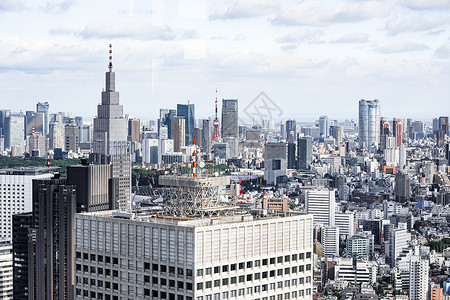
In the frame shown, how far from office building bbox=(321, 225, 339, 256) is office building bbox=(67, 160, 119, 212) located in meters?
10.9

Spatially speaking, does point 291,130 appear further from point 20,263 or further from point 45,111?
point 20,263

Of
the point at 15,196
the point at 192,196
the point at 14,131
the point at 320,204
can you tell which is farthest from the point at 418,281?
the point at 14,131

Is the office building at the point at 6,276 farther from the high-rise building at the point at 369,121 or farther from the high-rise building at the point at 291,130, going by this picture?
the high-rise building at the point at 369,121

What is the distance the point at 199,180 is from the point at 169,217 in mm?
406

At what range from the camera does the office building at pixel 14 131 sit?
53031mm

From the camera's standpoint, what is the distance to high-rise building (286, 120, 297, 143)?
178 feet

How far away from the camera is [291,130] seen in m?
55.0

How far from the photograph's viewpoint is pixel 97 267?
24.2 feet

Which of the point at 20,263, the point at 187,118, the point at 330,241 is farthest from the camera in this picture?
the point at 187,118

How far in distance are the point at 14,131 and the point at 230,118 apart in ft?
66.5

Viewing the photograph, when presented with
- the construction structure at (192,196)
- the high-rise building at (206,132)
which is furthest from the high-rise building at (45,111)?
the construction structure at (192,196)

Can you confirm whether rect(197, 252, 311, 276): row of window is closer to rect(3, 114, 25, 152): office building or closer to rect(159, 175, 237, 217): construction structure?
rect(159, 175, 237, 217): construction structure

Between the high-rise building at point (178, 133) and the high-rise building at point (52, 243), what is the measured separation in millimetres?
30208

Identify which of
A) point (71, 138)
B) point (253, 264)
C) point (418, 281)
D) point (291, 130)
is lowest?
point (418, 281)
